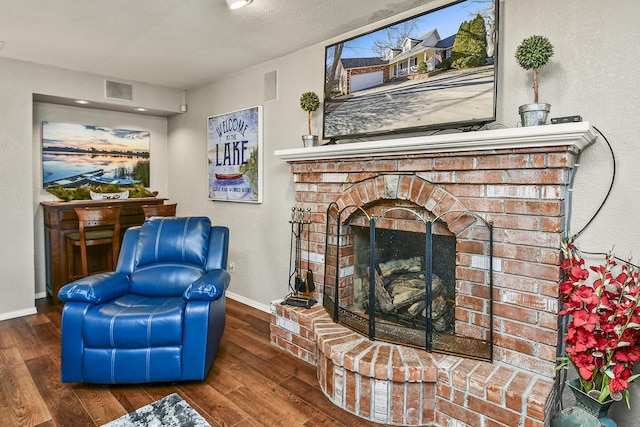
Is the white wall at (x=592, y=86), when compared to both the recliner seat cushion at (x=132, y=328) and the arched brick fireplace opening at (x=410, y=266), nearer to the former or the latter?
the arched brick fireplace opening at (x=410, y=266)

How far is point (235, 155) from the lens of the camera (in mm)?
4016

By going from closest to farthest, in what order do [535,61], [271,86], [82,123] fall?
[535,61]
[271,86]
[82,123]

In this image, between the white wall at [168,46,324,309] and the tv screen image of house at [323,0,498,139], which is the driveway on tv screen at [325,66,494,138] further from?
the white wall at [168,46,324,309]

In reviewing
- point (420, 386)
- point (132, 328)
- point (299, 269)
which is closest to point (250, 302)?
point (299, 269)

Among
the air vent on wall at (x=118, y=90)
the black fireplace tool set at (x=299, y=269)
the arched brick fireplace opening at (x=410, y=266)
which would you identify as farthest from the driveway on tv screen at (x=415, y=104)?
the air vent on wall at (x=118, y=90)

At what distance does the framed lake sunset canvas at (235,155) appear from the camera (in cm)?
379

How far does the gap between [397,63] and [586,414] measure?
7.00 ft

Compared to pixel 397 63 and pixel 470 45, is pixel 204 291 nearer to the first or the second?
pixel 397 63

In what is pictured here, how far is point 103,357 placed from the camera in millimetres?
2303

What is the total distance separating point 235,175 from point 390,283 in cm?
216

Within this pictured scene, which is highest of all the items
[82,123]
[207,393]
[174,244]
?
[82,123]

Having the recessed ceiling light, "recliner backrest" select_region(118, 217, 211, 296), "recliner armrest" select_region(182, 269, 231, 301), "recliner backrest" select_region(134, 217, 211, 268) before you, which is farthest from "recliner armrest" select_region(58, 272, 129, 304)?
the recessed ceiling light

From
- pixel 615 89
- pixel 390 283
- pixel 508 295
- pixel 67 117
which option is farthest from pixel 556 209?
pixel 67 117

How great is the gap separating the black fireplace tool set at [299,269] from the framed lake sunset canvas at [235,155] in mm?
679
